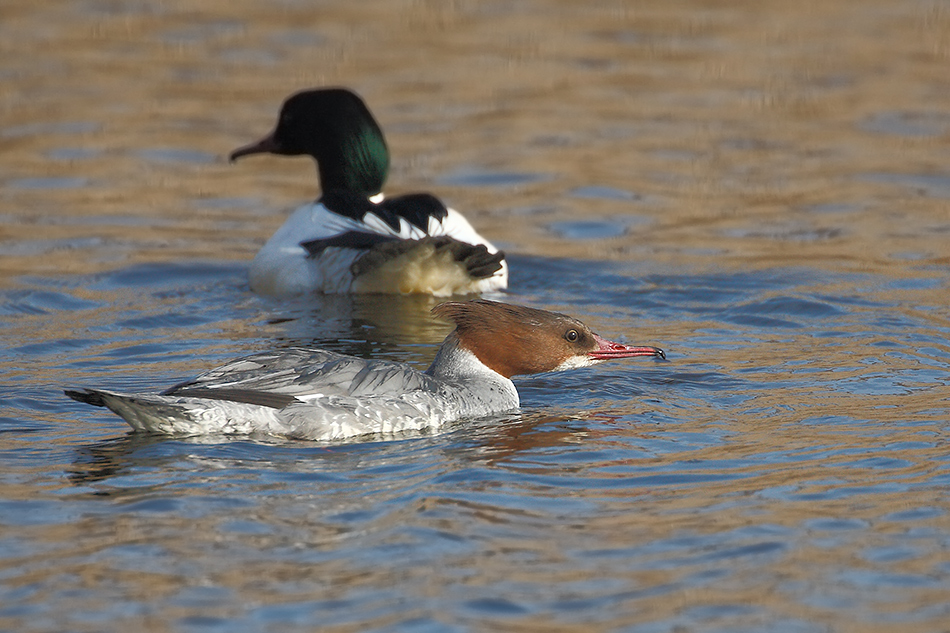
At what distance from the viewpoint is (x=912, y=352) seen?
28.9 feet

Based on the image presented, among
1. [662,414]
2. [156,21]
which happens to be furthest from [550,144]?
[662,414]

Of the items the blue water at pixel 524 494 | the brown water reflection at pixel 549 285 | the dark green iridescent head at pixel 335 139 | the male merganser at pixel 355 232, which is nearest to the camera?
the blue water at pixel 524 494

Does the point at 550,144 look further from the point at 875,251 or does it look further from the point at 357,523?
the point at 357,523

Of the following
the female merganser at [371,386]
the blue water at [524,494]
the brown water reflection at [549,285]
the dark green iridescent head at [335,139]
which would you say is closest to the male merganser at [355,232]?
the dark green iridescent head at [335,139]

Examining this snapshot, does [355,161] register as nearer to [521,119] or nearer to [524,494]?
[521,119]

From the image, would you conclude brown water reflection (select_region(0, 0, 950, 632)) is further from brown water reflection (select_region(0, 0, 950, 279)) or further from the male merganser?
the male merganser

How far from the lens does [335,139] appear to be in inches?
453

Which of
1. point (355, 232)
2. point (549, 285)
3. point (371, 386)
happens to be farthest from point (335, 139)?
point (371, 386)

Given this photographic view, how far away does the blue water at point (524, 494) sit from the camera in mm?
5230

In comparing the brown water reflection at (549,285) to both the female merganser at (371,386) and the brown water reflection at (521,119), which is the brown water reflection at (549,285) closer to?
the brown water reflection at (521,119)

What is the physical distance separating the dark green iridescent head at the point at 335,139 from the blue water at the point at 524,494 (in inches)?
86.6

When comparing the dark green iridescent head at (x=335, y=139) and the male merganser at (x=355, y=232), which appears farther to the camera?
the dark green iridescent head at (x=335, y=139)

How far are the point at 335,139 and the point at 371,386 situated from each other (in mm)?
4498

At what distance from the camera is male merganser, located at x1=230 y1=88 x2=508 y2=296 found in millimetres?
10039
